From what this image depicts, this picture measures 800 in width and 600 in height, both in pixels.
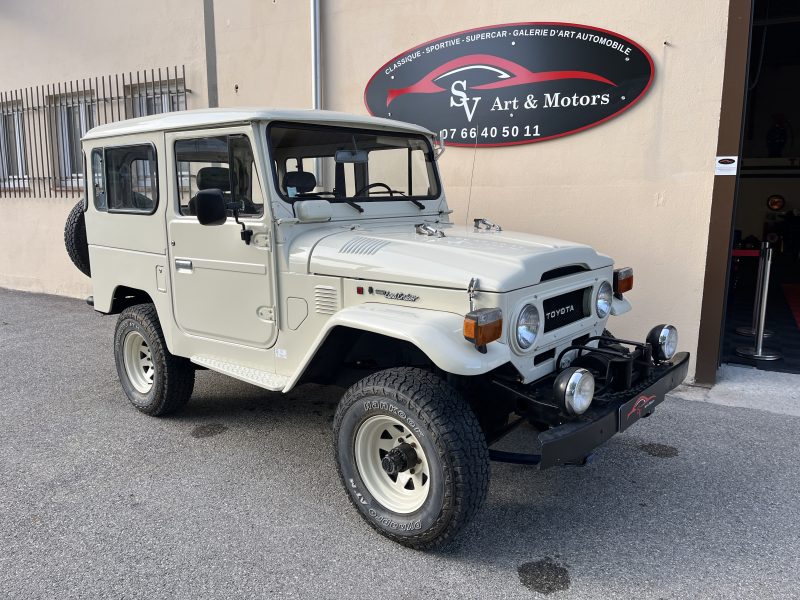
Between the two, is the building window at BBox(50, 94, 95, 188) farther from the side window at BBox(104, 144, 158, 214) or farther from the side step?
the side step

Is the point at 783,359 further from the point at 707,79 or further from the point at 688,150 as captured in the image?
Answer: the point at 707,79

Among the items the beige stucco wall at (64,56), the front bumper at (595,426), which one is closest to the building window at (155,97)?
the beige stucco wall at (64,56)

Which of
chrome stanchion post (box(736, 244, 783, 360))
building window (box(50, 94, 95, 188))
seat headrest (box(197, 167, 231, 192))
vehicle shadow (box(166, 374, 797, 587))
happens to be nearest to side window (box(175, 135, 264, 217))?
seat headrest (box(197, 167, 231, 192))

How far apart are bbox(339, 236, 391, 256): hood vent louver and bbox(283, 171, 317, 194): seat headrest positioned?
0.51 metres

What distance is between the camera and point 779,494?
138 inches

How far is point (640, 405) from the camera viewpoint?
312 cm

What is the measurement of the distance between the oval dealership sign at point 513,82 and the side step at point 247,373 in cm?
337

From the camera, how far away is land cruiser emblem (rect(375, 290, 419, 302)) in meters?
3.09

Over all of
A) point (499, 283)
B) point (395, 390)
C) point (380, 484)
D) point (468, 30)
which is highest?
point (468, 30)

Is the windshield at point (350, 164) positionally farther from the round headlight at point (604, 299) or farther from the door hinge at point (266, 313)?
the round headlight at point (604, 299)

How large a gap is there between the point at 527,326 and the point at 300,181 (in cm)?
160

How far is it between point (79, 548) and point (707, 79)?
525 centimetres

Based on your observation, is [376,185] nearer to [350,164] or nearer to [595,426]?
[350,164]

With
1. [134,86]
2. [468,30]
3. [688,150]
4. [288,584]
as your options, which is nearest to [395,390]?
[288,584]
